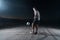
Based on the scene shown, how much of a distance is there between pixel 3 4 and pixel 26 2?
94.8 inches

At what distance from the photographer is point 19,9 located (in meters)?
14.8

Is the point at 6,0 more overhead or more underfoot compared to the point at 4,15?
more overhead

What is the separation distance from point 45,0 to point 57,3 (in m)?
1.29

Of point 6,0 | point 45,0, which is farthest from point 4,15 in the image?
point 45,0

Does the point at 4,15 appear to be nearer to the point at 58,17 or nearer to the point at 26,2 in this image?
the point at 26,2

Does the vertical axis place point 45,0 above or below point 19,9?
above

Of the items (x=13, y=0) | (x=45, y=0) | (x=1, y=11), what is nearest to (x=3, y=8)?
(x=1, y=11)

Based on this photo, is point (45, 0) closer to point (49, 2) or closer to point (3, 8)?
point (49, 2)

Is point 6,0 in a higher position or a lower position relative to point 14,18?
higher

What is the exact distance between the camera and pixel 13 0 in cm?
1459

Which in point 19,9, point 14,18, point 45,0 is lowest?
point 14,18

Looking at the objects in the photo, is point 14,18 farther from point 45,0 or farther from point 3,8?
point 45,0

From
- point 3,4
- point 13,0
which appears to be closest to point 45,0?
point 13,0

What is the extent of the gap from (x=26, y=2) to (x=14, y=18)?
2.11 m
